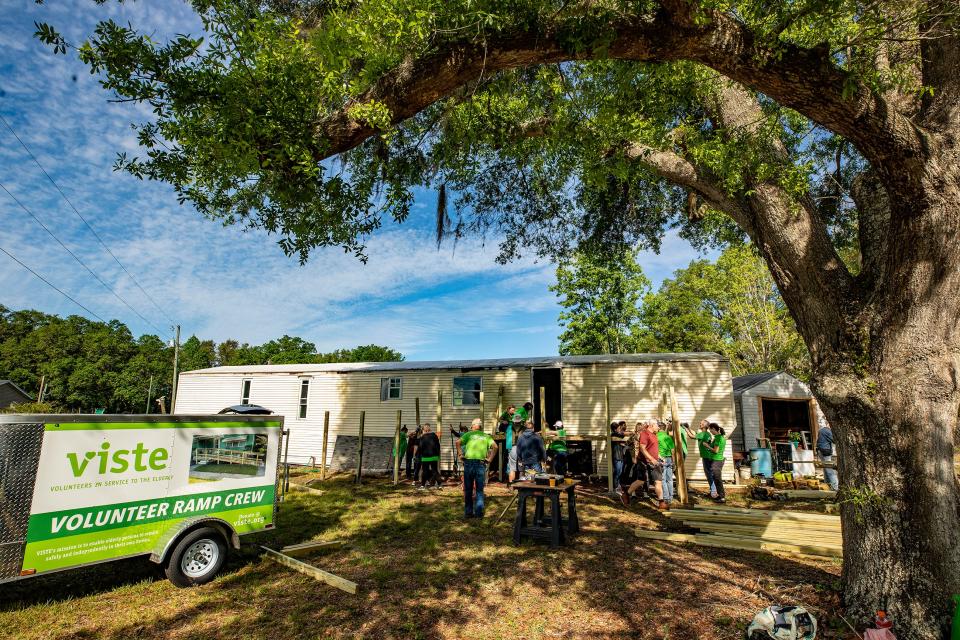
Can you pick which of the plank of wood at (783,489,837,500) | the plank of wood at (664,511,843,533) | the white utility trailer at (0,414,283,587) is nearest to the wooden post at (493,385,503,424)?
the plank of wood at (664,511,843,533)

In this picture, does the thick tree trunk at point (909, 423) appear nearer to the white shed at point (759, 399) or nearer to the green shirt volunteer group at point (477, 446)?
the green shirt volunteer group at point (477, 446)

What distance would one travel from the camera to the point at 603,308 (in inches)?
1391

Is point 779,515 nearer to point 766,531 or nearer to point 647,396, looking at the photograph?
point 766,531

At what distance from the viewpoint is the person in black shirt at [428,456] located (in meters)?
13.2

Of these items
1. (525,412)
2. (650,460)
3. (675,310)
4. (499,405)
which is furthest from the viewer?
(675,310)

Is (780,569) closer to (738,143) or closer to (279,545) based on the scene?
(738,143)

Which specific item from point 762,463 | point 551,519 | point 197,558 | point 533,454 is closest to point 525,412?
point 533,454

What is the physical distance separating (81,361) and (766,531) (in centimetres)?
5896

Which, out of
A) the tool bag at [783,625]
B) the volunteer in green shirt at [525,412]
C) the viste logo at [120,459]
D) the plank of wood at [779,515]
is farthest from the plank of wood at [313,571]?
the volunteer in green shirt at [525,412]

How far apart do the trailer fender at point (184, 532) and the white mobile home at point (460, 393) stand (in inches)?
389

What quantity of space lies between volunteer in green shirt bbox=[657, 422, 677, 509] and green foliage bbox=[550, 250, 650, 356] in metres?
23.5

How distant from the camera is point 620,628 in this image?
4.84 meters

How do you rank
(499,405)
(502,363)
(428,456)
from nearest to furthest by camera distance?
(428,456) < (499,405) < (502,363)

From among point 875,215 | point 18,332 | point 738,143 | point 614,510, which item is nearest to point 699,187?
point 738,143
